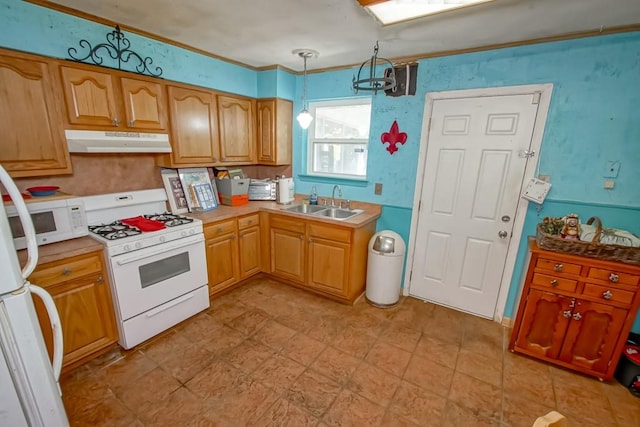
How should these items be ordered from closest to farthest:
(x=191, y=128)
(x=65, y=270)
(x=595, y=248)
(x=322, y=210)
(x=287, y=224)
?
(x=65, y=270) < (x=595, y=248) < (x=191, y=128) < (x=287, y=224) < (x=322, y=210)

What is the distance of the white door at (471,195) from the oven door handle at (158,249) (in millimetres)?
2116

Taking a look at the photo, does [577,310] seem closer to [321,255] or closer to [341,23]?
[321,255]

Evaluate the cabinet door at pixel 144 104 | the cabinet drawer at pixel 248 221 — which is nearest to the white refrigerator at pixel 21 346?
the cabinet door at pixel 144 104

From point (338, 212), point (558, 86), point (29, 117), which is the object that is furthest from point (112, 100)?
point (558, 86)

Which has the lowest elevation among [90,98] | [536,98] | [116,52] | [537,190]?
[537,190]

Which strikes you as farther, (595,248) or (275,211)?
(275,211)

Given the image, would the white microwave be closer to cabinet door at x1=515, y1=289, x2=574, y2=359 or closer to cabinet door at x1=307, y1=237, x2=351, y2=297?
cabinet door at x1=307, y1=237, x2=351, y2=297

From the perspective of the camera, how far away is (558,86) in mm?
2133

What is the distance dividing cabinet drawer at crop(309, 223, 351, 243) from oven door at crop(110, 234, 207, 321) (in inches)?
40.4

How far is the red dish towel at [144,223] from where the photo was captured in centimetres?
217

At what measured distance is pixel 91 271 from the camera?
1.87 metres

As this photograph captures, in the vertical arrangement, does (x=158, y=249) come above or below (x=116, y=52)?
below

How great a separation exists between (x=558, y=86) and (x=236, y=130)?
9.43 ft

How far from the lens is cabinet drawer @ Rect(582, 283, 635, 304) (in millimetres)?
1823
